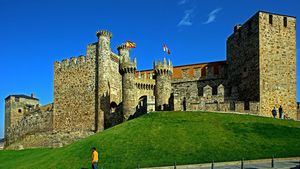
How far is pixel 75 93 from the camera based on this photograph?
6166cm

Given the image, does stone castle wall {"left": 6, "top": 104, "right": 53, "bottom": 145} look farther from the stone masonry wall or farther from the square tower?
the stone masonry wall

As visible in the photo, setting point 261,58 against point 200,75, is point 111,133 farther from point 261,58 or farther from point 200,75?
point 200,75

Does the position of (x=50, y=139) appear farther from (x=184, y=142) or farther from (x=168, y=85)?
(x=184, y=142)

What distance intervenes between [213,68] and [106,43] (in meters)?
16.0

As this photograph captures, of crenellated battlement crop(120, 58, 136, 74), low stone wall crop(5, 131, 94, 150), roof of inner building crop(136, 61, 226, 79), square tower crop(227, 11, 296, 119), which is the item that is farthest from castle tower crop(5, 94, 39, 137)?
square tower crop(227, 11, 296, 119)

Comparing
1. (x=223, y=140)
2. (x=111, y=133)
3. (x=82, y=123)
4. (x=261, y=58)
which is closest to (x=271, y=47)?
(x=261, y=58)

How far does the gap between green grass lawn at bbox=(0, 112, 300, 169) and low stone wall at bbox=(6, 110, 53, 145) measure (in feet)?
79.1

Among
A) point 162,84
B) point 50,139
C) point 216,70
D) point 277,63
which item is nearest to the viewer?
point 277,63

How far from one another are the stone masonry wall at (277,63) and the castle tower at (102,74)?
22.3 metres

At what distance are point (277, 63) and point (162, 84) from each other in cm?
1402

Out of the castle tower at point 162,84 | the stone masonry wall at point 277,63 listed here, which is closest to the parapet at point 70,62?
the castle tower at point 162,84

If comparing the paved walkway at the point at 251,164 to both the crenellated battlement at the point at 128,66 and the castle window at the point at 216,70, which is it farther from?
the castle window at the point at 216,70

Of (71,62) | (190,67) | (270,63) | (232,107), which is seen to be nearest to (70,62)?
(71,62)

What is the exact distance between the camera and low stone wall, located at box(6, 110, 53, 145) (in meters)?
64.6
